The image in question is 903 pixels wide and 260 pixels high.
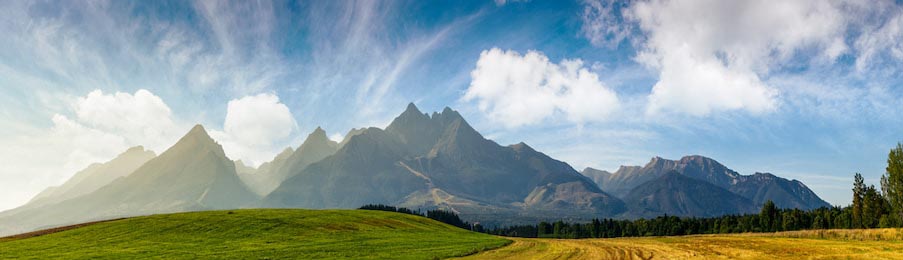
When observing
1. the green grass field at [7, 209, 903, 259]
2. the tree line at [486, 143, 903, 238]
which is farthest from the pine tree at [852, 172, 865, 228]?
the green grass field at [7, 209, 903, 259]

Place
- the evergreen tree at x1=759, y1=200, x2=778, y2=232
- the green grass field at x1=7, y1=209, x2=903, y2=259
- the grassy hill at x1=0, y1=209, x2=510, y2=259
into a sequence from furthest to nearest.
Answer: the evergreen tree at x1=759, y1=200, x2=778, y2=232
the grassy hill at x1=0, y1=209, x2=510, y2=259
the green grass field at x1=7, y1=209, x2=903, y2=259

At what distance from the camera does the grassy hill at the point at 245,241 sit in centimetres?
4388

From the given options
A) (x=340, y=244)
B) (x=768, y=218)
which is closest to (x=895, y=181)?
(x=768, y=218)

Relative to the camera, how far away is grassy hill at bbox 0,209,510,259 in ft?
144

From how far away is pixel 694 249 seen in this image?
1654 inches

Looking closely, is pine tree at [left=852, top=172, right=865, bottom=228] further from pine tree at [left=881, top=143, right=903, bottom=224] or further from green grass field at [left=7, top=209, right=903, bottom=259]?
green grass field at [left=7, top=209, right=903, bottom=259]

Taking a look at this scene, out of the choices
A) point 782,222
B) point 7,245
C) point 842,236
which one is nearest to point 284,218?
point 7,245

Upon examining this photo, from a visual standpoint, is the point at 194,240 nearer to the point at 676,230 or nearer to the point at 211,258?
the point at 211,258

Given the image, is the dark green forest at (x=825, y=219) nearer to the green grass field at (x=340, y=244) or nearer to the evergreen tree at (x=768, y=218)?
the evergreen tree at (x=768, y=218)

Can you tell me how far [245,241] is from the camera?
179ft

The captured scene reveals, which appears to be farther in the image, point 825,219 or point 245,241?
point 825,219

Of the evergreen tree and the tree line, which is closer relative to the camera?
the tree line

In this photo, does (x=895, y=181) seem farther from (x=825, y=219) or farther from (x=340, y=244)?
(x=340, y=244)

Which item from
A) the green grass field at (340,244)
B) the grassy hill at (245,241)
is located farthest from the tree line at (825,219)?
the grassy hill at (245,241)
